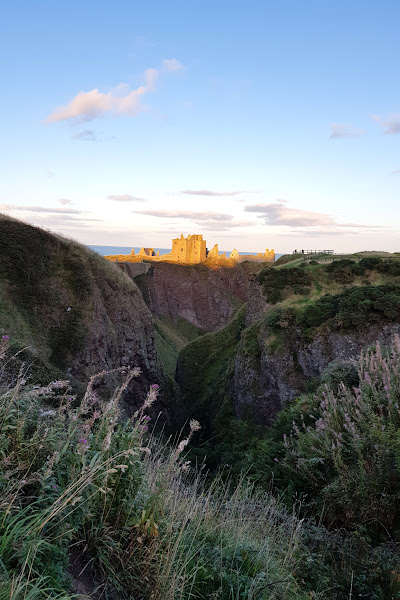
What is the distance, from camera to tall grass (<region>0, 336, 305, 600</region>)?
2943 millimetres

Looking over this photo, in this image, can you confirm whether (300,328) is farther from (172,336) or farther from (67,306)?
(172,336)

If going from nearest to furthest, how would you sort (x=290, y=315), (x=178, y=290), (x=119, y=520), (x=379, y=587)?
(x=119, y=520) < (x=379, y=587) < (x=290, y=315) < (x=178, y=290)

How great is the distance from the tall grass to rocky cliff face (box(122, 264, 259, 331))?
295 ft

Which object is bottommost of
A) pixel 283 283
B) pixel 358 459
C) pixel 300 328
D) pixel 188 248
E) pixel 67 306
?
pixel 300 328

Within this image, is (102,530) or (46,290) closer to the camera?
(102,530)

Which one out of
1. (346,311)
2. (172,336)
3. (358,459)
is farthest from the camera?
(172,336)

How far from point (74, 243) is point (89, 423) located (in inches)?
1097

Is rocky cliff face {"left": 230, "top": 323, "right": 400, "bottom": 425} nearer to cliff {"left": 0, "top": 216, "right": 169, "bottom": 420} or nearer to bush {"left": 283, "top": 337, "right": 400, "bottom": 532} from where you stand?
cliff {"left": 0, "top": 216, "right": 169, "bottom": 420}

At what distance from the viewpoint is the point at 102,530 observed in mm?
3506

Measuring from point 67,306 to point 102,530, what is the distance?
23.9 m

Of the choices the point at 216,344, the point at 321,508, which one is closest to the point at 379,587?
the point at 321,508

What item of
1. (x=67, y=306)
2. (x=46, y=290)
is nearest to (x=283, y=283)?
(x=67, y=306)

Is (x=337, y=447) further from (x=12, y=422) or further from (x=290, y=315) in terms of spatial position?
(x=290, y=315)

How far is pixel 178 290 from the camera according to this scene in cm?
9706
